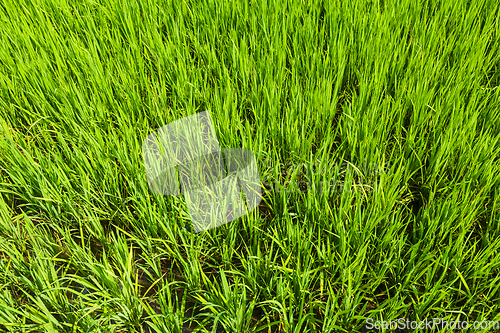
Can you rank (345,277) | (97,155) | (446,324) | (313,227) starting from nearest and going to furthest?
(446,324) → (345,277) → (313,227) → (97,155)

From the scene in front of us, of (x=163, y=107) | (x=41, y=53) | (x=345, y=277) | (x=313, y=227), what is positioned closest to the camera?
(x=345, y=277)

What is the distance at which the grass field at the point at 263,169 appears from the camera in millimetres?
945

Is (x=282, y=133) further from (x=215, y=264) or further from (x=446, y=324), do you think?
(x=446, y=324)

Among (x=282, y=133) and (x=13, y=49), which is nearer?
(x=282, y=133)

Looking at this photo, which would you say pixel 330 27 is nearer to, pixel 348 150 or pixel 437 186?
pixel 348 150

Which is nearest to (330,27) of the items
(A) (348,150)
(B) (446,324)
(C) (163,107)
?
(A) (348,150)

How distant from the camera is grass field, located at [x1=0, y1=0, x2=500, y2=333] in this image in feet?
3.10

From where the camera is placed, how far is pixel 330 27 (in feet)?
5.51

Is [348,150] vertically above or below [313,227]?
above

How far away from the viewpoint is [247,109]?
1.51m

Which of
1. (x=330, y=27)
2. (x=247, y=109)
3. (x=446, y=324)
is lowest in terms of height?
(x=446, y=324)

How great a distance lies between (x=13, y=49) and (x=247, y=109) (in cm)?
136

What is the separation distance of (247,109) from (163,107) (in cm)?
40

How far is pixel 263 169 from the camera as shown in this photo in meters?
1.26
